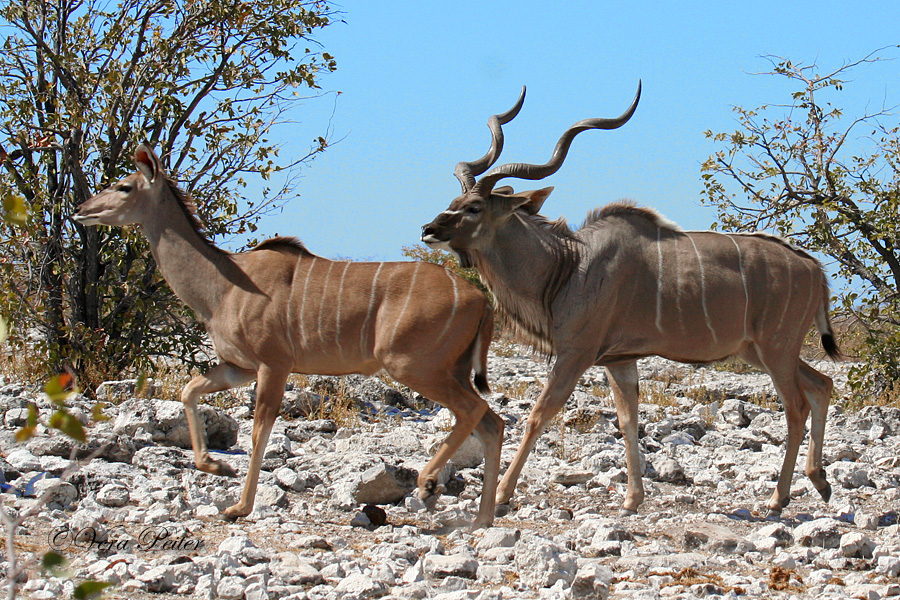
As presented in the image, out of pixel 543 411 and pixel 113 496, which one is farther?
pixel 543 411

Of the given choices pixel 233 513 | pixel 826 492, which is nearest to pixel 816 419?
pixel 826 492

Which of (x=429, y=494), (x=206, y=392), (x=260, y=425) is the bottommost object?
(x=429, y=494)

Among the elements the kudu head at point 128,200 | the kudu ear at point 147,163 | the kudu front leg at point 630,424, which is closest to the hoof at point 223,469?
the kudu head at point 128,200

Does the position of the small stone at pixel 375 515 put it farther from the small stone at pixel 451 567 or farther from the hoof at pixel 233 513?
the small stone at pixel 451 567

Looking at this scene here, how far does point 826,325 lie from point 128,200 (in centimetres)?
443

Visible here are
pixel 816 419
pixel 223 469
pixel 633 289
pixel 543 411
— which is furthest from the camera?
pixel 816 419

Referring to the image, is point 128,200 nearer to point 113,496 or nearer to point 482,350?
point 113,496

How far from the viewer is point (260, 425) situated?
545cm

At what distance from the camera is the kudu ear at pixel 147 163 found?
6184mm

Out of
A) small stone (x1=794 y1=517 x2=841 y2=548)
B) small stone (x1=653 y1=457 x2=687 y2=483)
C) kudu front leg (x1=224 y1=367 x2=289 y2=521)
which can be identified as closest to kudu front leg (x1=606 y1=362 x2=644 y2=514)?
small stone (x1=653 y1=457 x2=687 y2=483)

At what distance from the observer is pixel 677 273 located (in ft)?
19.8

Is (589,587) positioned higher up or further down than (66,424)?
further down

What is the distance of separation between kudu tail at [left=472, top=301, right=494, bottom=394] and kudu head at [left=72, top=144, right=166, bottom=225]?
7.24 feet

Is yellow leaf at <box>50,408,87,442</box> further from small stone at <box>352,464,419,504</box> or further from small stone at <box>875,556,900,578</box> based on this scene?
small stone at <box>352,464,419,504</box>
